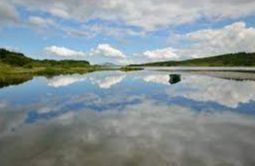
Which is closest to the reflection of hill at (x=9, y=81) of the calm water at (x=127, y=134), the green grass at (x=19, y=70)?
the green grass at (x=19, y=70)

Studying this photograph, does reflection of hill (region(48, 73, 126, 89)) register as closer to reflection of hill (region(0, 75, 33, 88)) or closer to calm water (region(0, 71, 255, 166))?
reflection of hill (region(0, 75, 33, 88))

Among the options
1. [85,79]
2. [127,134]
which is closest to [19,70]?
[85,79]

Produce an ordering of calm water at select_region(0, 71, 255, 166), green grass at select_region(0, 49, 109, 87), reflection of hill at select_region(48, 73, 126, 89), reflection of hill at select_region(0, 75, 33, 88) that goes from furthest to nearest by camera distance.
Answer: green grass at select_region(0, 49, 109, 87), reflection of hill at select_region(48, 73, 126, 89), reflection of hill at select_region(0, 75, 33, 88), calm water at select_region(0, 71, 255, 166)

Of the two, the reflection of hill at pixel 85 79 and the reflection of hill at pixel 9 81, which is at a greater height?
the reflection of hill at pixel 9 81

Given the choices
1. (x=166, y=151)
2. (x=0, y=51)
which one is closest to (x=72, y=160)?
(x=166, y=151)

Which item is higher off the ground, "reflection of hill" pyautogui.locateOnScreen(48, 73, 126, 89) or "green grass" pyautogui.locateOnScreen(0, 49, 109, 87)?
"green grass" pyautogui.locateOnScreen(0, 49, 109, 87)

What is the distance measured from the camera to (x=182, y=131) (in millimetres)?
21312

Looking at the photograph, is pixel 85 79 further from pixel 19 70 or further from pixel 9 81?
pixel 19 70

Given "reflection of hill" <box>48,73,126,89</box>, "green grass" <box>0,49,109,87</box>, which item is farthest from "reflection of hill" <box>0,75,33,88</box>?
"reflection of hill" <box>48,73,126,89</box>

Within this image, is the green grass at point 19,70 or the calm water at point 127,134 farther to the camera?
the green grass at point 19,70

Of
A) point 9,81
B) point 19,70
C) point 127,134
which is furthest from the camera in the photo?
point 19,70

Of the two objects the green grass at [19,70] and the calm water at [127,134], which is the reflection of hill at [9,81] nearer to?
the green grass at [19,70]

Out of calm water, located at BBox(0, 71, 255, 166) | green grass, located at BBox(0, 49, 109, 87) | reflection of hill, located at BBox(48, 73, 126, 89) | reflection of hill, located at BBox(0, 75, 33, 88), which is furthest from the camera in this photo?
green grass, located at BBox(0, 49, 109, 87)

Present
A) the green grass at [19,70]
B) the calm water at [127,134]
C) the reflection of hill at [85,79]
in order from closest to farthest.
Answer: the calm water at [127,134]
the reflection of hill at [85,79]
the green grass at [19,70]
